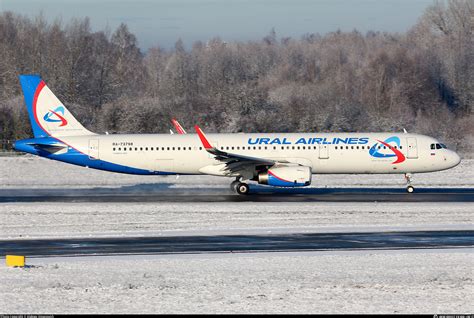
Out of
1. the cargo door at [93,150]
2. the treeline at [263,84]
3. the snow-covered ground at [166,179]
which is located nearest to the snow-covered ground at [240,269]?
the cargo door at [93,150]

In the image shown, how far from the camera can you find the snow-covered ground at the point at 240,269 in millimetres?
17719

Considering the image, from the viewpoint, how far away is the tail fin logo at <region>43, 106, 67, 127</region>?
44250mm

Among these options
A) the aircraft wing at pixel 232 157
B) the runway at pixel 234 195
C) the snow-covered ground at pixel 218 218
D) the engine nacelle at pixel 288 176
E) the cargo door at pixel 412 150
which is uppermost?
the cargo door at pixel 412 150

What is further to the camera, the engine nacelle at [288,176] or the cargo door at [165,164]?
the cargo door at [165,164]

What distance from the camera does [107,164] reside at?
43750mm

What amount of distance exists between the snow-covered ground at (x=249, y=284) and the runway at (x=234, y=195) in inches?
608

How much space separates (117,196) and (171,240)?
15.2 m

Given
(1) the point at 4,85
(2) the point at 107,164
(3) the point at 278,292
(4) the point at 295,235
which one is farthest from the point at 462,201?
(1) the point at 4,85

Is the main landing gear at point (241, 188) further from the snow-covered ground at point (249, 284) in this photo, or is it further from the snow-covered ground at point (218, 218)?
the snow-covered ground at point (249, 284)

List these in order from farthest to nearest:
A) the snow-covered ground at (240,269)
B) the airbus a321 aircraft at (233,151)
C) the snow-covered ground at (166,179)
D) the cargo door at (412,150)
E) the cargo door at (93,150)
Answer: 1. the snow-covered ground at (166,179)
2. the cargo door at (93,150)
3. the cargo door at (412,150)
4. the airbus a321 aircraft at (233,151)
5. the snow-covered ground at (240,269)

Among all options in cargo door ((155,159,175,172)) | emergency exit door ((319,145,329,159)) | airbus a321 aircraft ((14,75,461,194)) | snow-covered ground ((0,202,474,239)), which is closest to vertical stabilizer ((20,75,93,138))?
airbus a321 aircraft ((14,75,461,194))

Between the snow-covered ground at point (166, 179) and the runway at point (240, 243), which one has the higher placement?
the snow-covered ground at point (166, 179)

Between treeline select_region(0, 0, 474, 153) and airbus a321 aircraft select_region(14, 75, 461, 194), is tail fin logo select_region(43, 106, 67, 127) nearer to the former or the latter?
airbus a321 aircraft select_region(14, 75, 461, 194)

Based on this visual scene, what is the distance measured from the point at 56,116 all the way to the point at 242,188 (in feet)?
37.3
